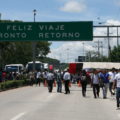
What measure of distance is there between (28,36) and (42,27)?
1536 mm

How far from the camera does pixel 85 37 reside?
141 ft

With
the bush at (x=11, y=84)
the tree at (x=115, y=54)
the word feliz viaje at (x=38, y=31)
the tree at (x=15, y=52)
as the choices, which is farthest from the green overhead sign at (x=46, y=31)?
the tree at (x=115, y=54)

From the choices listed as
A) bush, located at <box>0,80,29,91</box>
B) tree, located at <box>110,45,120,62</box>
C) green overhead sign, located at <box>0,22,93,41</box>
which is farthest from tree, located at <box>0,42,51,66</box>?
green overhead sign, located at <box>0,22,93,41</box>

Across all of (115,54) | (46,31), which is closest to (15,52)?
(115,54)

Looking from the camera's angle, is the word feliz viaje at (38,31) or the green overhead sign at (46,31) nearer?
the green overhead sign at (46,31)

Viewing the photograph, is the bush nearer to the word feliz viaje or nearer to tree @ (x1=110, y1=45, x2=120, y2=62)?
the word feliz viaje

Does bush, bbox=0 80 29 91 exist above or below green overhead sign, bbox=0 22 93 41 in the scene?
below

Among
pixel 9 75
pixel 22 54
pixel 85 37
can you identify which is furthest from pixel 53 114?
pixel 22 54

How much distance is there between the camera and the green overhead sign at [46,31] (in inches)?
1693

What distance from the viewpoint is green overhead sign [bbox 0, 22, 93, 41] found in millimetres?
43000

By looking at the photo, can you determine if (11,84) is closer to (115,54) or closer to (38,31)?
(38,31)

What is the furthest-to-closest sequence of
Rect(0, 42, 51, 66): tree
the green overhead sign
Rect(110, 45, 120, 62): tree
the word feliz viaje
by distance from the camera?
Rect(110, 45, 120, 62): tree
Rect(0, 42, 51, 66): tree
the word feliz viaje
the green overhead sign

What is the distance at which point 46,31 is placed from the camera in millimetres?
43750

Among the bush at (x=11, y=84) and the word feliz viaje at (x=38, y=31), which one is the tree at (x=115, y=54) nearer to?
the bush at (x=11, y=84)
